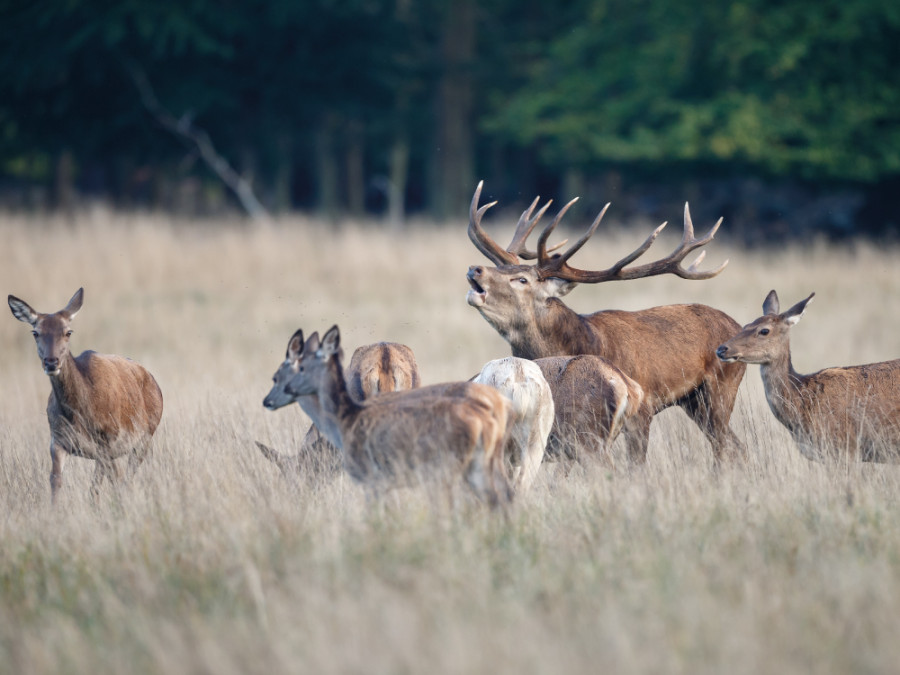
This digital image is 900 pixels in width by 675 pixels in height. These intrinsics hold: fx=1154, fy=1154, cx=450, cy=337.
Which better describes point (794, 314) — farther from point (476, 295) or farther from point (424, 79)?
point (424, 79)

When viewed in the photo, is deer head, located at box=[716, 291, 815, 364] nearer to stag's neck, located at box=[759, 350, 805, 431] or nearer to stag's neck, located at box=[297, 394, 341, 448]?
stag's neck, located at box=[759, 350, 805, 431]

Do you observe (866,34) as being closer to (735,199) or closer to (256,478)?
(735,199)

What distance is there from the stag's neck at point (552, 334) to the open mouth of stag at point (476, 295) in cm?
38

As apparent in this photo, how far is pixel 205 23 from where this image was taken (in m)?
22.2

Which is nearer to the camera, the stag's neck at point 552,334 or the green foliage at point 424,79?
the stag's neck at point 552,334

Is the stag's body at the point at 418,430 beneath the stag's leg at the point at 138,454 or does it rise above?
above

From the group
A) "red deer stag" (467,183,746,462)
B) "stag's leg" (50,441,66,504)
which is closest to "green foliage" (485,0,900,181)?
"red deer stag" (467,183,746,462)

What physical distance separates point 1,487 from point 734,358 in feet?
14.8

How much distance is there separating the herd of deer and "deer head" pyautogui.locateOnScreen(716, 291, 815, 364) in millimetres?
11

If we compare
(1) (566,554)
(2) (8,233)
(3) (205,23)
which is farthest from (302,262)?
(1) (566,554)

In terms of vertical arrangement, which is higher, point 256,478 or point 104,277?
point 104,277

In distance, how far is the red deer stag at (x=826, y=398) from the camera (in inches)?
267

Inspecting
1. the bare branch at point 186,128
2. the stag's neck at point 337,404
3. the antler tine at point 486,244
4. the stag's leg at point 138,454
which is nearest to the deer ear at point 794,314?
the antler tine at point 486,244

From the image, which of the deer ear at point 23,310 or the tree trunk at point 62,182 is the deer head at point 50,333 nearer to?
the deer ear at point 23,310
